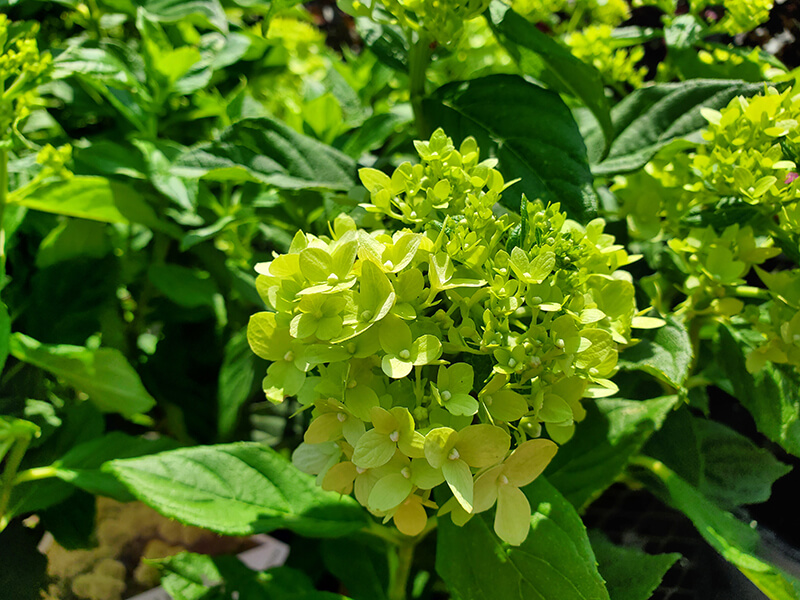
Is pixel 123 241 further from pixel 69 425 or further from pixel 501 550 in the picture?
pixel 501 550

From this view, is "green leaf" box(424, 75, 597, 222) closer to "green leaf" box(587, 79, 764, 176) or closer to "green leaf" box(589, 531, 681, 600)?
"green leaf" box(587, 79, 764, 176)

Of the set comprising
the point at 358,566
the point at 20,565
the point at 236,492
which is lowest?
the point at 358,566

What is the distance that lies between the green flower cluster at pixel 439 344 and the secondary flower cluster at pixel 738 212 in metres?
0.16

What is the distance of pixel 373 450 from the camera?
40cm

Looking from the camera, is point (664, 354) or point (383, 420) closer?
point (383, 420)

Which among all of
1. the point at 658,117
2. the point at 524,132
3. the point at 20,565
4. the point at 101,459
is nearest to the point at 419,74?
the point at 524,132

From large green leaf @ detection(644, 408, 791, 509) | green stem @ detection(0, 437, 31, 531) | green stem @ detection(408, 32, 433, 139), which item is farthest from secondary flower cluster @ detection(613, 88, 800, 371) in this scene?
green stem @ detection(0, 437, 31, 531)

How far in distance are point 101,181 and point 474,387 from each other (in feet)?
1.55

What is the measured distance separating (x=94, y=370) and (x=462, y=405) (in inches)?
16.7

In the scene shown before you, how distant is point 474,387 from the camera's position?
0.46m

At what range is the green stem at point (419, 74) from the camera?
61 centimetres

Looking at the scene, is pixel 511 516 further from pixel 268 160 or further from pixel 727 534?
pixel 268 160

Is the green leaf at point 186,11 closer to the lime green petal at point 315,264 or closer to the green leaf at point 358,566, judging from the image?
the lime green petal at point 315,264

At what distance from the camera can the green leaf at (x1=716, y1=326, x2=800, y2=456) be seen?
56 cm
